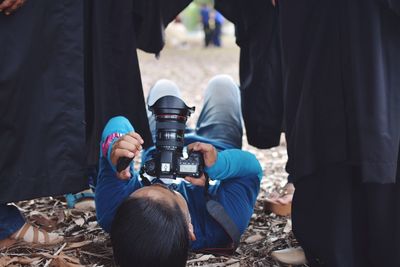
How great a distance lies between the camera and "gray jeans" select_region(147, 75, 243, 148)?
3920mm

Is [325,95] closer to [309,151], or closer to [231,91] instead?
[309,151]

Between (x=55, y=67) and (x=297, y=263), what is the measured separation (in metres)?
1.58

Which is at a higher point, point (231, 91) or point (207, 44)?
point (207, 44)

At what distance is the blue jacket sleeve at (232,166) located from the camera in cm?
281

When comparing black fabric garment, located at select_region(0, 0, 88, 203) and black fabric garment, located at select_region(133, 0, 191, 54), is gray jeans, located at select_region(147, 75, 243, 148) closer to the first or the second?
black fabric garment, located at select_region(133, 0, 191, 54)

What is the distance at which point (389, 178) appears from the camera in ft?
7.30

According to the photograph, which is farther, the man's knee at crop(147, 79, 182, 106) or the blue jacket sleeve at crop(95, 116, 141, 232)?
the man's knee at crop(147, 79, 182, 106)

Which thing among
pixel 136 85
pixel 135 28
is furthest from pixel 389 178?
pixel 135 28

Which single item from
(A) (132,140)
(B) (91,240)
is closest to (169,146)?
(A) (132,140)

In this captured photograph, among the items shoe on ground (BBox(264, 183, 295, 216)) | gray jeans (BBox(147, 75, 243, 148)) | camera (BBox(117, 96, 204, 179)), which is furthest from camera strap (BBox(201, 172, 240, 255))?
gray jeans (BBox(147, 75, 243, 148))

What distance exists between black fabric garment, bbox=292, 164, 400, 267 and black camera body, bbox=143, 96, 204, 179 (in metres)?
0.57

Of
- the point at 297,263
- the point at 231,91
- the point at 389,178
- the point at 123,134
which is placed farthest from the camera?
the point at 231,91

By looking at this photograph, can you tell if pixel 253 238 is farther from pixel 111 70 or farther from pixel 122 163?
pixel 111 70

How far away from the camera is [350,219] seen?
255 cm
